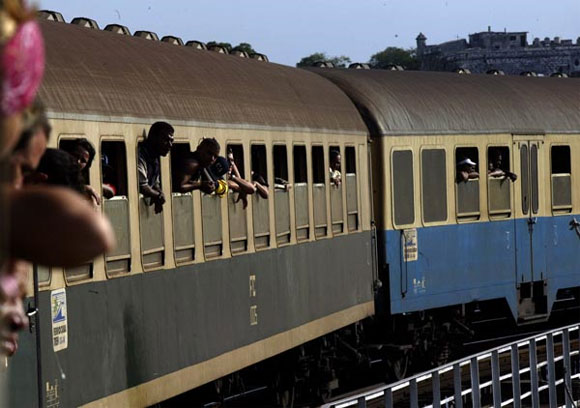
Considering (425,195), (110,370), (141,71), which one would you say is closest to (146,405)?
(110,370)

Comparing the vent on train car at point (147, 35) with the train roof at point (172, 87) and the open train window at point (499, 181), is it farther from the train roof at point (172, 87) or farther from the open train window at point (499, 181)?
the open train window at point (499, 181)

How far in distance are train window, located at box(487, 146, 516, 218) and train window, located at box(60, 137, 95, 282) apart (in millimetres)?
10863

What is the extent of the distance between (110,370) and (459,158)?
33.4 ft

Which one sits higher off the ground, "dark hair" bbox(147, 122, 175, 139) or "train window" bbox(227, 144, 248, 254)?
"dark hair" bbox(147, 122, 175, 139)

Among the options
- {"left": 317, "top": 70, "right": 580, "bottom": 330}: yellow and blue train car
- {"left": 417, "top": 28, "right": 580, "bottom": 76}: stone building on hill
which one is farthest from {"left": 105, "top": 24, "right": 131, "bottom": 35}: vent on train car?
{"left": 417, "top": 28, "right": 580, "bottom": 76}: stone building on hill

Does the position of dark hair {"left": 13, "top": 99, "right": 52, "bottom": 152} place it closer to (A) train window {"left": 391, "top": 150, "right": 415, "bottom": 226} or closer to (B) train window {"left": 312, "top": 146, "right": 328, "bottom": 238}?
(B) train window {"left": 312, "top": 146, "right": 328, "bottom": 238}

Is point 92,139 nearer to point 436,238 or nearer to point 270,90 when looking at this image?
point 270,90

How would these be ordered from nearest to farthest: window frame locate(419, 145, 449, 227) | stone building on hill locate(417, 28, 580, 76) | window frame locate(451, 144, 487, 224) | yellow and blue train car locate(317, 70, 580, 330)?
yellow and blue train car locate(317, 70, 580, 330) < window frame locate(419, 145, 449, 227) < window frame locate(451, 144, 487, 224) < stone building on hill locate(417, 28, 580, 76)

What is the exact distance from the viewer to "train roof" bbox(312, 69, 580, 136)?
17828mm

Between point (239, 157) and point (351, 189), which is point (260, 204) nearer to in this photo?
point (239, 157)

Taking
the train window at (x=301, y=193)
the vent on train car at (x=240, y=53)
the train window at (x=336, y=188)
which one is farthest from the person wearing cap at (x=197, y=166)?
the vent on train car at (x=240, y=53)

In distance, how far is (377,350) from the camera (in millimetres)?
18328

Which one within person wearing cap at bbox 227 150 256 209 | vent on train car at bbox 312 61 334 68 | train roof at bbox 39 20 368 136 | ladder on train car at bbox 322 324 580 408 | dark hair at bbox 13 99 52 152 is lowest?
ladder on train car at bbox 322 324 580 408

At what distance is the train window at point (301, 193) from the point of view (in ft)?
46.2
